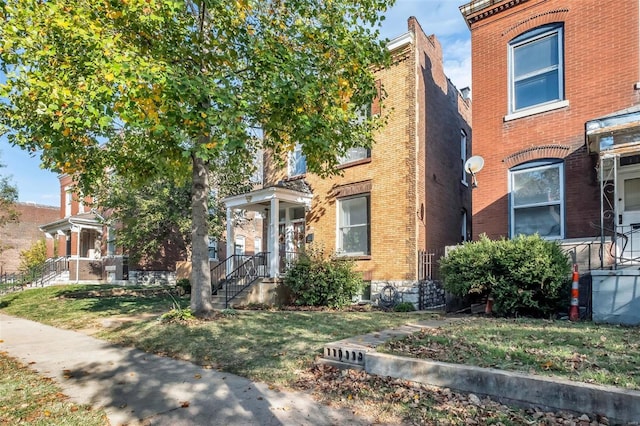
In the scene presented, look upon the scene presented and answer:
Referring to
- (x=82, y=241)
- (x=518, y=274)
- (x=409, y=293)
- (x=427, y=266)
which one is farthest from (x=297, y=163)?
(x=82, y=241)

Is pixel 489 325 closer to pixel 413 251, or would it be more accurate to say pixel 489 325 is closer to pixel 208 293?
pixel 413 251

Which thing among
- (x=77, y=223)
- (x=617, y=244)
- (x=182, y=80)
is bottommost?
(x=617, y=244)

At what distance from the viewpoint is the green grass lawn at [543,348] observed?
4180 millimetres

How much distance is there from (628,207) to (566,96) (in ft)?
9.75

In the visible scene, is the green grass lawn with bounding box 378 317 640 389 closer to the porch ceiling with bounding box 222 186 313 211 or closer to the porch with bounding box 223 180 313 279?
the porch with bounding box 223 180 313 279

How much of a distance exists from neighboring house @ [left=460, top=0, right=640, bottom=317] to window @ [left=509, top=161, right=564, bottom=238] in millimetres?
24

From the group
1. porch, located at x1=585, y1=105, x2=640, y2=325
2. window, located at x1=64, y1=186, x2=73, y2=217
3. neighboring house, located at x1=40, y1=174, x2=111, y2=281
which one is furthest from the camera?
window, located at x1=64, y1=186, x2=73, y2=217

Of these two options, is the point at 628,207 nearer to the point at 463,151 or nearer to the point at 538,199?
the point at 538,199

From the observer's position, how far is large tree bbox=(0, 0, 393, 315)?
263 inches

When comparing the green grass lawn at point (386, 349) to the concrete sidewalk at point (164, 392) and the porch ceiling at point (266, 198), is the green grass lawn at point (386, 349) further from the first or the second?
the porch ceiling at point (266, 198)

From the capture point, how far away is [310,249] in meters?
13.0

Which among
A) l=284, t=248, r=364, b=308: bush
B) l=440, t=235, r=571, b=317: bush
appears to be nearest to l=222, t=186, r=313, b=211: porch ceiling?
l=284, t=248, r=364, b=308: bush

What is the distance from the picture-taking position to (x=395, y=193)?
42.1 ft

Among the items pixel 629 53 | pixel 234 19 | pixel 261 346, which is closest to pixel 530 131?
pixel 629 53
